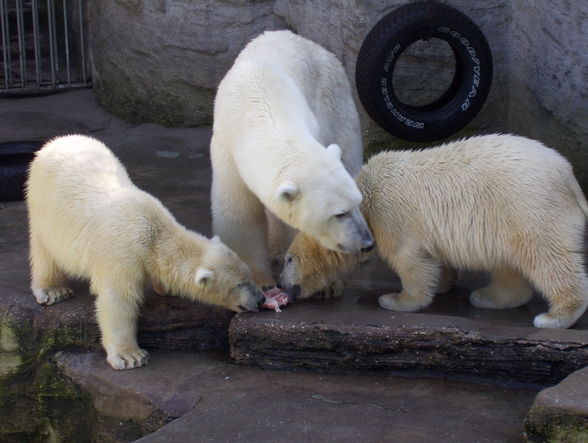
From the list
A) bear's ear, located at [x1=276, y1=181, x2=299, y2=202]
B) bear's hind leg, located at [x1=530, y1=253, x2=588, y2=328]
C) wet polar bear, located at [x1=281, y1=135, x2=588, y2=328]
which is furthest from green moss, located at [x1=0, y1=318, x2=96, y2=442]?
bear's hind leg, located at [x1=530, y1=253, x2=588, y2=328]

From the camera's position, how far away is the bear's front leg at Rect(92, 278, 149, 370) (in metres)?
4.14

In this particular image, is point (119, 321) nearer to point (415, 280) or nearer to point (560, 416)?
point (415, 280)

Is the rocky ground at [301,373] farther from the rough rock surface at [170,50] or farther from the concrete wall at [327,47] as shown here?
the rough rock surface at [170,50]

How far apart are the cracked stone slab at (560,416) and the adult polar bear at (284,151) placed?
1018 mm

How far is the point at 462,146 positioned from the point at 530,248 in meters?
0.58

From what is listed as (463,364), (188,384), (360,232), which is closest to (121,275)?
(188,384)

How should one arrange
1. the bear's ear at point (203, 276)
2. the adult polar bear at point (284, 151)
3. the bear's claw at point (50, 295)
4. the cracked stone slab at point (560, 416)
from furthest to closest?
the bear's claw at point (50, 295), the bear's ear at point (203, 276), the adult polar bear at point (284, 151), the cracked stone slab at point (560, 416)

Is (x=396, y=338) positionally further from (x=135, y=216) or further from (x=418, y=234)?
(x=135, y=216)

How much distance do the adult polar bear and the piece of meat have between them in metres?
0.20

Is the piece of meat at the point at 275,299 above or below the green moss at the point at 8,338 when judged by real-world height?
above

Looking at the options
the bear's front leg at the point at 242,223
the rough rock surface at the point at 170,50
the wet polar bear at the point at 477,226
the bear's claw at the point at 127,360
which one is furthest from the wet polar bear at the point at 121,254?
the rough rock surface at the point at 170,50

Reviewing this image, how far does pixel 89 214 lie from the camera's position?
4.26 m

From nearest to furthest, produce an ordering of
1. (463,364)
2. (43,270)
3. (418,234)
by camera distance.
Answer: (463,364) < (418,234) < (43,270)

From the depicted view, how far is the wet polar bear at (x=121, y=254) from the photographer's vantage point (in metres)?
4.15
